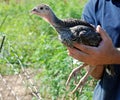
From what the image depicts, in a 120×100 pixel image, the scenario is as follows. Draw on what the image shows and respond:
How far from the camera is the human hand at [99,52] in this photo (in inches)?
94.7

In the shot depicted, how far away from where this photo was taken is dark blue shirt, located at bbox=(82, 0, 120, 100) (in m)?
2.54

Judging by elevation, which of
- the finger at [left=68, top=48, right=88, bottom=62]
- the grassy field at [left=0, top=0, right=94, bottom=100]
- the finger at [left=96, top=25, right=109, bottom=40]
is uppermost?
the finger at [left=96, top=25, right=109, bottom=40]

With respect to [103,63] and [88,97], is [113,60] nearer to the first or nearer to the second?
[103,63]

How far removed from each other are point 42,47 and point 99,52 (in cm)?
243

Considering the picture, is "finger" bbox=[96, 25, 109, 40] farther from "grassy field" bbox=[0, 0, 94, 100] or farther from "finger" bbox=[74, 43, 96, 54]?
"grassy field" bbox=[0, 0, 94, 100]

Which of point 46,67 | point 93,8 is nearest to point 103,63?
point 93,8

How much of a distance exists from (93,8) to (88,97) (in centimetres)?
137

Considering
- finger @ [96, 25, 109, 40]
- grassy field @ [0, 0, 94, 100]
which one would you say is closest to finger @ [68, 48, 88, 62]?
finger @ [96, 25, 109, 40]

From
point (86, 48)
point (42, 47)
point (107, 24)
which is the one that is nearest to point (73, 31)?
point (86, 48)

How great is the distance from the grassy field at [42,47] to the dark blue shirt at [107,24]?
1.22 metres

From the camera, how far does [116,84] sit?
2605 millimetres

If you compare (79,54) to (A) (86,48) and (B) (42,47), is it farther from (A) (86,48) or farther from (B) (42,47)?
(B) (42,47)

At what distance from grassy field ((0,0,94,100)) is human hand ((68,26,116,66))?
1.46m

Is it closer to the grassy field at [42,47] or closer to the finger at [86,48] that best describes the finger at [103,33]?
the finger at [86,48]
